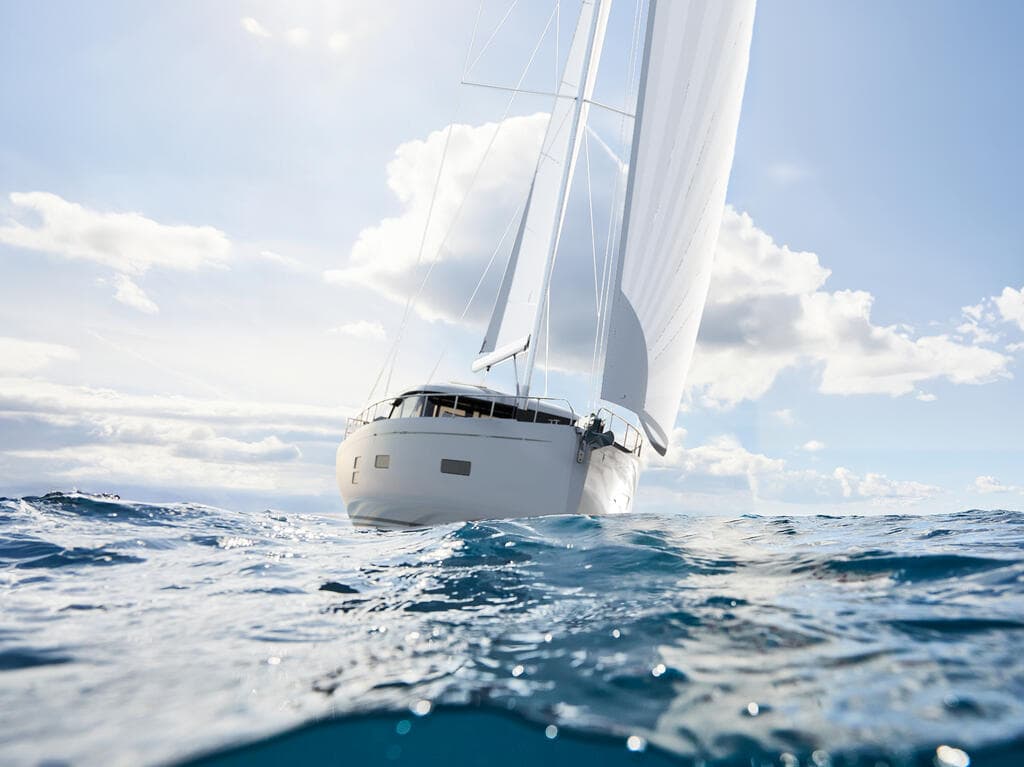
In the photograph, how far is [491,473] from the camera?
32.7 feet

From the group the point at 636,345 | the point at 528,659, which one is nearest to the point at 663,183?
the point at 636,345

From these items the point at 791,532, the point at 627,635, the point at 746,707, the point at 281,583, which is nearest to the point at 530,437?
the point at 791,532

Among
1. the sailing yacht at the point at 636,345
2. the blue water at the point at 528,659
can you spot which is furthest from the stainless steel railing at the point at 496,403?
the blue water at the point at 528,659

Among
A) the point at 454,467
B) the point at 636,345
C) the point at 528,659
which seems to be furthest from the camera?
the point at 454,467

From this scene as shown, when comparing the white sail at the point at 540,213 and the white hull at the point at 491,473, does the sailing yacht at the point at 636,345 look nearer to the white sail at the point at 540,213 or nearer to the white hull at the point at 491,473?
the white hull at the point at 491,473

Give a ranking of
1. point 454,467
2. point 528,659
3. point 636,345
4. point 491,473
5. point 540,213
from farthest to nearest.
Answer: point 540,213
point 454,467
point 491,473
point 636,345
point 528,659

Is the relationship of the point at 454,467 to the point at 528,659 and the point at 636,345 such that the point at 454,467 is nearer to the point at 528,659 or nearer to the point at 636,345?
the point at 636,345

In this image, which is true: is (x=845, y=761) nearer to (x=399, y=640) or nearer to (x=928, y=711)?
(x=928, y=711)

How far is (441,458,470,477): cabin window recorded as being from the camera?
400 inches

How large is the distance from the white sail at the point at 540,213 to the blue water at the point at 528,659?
32.7 feet

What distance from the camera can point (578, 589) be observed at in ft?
11.4

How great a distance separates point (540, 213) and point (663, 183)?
6.80 meters

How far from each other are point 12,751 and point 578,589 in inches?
102

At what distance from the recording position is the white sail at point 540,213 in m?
13.8
